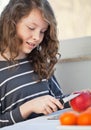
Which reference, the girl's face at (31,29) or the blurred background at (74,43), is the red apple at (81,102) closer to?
the girl's face at (31,29)

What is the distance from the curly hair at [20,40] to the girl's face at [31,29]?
2 centimetres

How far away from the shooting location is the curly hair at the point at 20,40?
141cm

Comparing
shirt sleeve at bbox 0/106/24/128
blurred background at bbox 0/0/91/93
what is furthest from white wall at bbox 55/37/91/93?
shirt sleeve at bbox 0/106/24/128

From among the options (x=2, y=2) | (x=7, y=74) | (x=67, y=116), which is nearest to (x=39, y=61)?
(x=7, y=74)

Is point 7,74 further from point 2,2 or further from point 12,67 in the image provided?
point 2,2

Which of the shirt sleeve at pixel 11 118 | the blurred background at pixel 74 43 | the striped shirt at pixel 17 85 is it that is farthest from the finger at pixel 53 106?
the blurred background at pixel 74 43

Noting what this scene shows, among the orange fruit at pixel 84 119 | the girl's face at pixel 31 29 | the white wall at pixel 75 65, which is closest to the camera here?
the orange fruit at pixel 84 119

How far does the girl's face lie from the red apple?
0.43 metres

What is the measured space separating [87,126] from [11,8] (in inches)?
34.6

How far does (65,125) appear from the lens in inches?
27.9

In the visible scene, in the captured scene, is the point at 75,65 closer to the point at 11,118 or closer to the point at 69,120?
the point at 11,118

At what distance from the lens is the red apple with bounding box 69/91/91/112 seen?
98 cm

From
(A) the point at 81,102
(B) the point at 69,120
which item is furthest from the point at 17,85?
(B) the point at 69,120

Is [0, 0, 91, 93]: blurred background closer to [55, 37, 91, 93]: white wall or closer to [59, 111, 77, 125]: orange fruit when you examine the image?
[55, 37, 91, 93]: white wall
